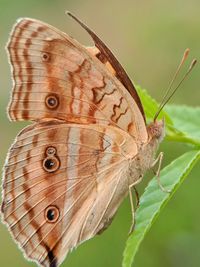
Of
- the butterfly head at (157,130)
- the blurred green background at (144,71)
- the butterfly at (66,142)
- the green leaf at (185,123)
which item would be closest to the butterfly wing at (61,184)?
the butterfly at (66,142)

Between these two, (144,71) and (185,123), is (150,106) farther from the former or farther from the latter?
(144,71)

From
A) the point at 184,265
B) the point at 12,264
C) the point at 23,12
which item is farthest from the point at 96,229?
the point at 23,12

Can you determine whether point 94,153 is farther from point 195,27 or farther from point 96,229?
point 195,27

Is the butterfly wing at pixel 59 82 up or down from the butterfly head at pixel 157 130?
up

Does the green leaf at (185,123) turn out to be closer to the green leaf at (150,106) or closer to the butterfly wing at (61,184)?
the green leaf at (150,106)

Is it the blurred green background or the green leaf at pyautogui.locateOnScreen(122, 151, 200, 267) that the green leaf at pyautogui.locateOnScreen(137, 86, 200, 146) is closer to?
the green leaf at pyautogui.locateOnScreen(122, 151, 200, 267)

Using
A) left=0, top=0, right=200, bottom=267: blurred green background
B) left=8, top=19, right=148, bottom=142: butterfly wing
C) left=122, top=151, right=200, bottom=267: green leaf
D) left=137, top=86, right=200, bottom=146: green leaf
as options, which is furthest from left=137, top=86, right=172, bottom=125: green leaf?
left=0, top=0, right=200, bottom=267: blurred green background

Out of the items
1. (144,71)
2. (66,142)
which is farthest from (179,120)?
(144,71)
